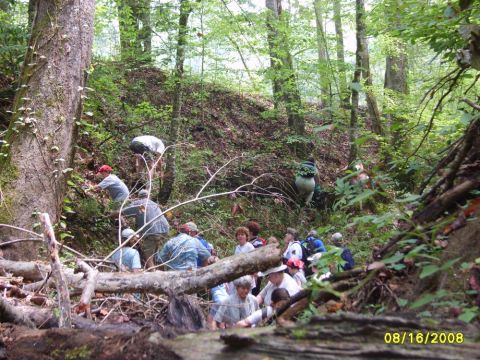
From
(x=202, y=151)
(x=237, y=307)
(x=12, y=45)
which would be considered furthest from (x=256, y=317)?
(x=202, y=151)

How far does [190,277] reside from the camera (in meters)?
3.67

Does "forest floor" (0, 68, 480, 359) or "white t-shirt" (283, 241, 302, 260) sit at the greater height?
"forest floor" (0, 68, 480, 359)

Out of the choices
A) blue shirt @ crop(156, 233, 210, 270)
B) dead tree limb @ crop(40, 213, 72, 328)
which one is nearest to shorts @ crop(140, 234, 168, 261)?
blue shirt @ crop(156, 233, 210, 270)

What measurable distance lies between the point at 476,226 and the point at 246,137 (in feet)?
40.2

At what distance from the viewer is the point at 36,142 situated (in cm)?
522

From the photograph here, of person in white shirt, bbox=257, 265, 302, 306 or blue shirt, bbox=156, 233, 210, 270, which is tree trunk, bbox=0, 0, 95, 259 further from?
person in white shirt, bbox=257, 265, 302, 306

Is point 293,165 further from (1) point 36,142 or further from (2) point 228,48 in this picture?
(1) point 36,142

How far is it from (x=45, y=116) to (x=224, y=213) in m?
6.42

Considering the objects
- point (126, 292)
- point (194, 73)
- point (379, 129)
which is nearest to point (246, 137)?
point (194, 73)

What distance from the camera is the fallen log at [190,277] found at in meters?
3.60

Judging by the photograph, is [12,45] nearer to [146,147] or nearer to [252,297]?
[146,147]

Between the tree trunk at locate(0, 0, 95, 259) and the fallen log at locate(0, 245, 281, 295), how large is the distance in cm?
159

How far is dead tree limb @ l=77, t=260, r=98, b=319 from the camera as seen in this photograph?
3.22 m

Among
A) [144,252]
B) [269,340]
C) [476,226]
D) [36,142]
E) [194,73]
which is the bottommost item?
[144,252]
